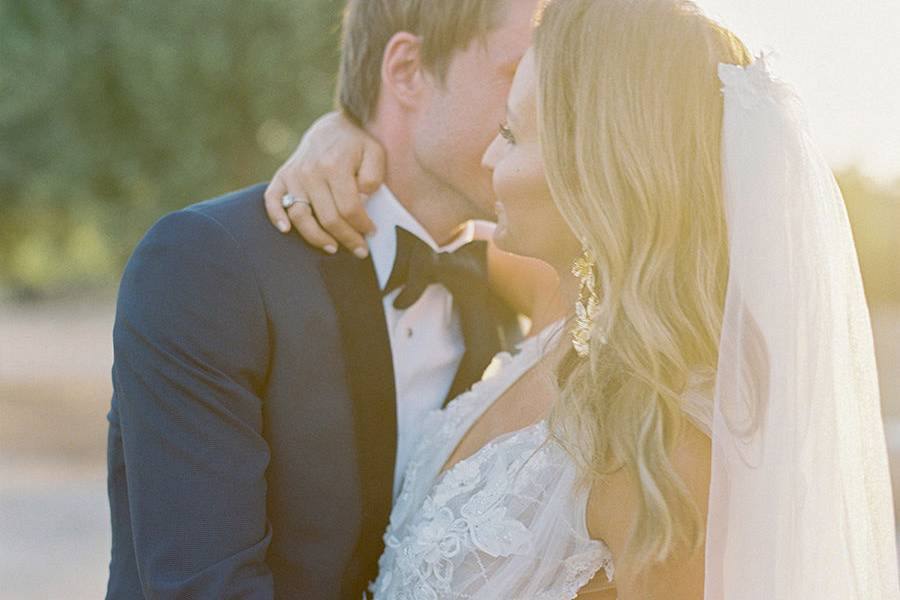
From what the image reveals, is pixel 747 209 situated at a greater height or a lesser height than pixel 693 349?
greater

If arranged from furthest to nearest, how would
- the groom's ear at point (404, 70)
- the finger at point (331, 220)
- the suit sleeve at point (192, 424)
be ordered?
the groom's ear at point (404, 70) < the finger at point (331, 220) < the suit sleeve at point (192, 424)

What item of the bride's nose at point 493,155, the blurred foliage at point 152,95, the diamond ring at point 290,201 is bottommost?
the blurred foliage at point 152,95

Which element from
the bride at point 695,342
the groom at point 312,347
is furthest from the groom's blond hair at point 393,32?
the bride at point 695,342

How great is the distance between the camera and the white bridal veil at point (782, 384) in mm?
2189

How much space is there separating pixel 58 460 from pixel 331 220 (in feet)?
32.0

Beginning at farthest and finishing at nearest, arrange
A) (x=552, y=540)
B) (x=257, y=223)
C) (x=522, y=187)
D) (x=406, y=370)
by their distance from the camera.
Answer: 1. (x=406, y=370)
2. (x=257, y=223)
3. (x=522, y=187)
4. (x=552, y=540)

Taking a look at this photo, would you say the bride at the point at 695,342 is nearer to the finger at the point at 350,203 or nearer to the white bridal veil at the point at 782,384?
the white bridal veil at the point at 782,384

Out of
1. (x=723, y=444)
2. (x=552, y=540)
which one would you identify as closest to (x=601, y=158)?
(x=723, y=444)

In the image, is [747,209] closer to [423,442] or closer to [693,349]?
[693,349]

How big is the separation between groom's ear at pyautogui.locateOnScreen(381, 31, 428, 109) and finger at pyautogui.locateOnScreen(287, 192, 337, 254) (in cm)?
48

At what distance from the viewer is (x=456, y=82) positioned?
10.3 feet

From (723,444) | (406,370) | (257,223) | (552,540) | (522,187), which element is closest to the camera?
(723,444)

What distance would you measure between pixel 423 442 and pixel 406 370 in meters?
0.22

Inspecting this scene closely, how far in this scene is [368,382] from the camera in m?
2.82
